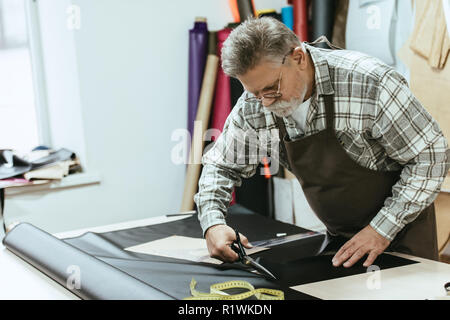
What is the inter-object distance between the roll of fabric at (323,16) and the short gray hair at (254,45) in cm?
184

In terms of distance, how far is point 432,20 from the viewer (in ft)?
8.16

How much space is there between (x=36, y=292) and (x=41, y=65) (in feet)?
6.97

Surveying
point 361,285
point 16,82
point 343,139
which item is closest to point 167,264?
point 361,285

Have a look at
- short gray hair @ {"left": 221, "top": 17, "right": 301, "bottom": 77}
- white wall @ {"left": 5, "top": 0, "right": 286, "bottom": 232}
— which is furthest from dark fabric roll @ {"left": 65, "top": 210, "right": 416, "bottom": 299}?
white wall @ {"left": 5, "top": 0, "right": 286, "bottom": 232}

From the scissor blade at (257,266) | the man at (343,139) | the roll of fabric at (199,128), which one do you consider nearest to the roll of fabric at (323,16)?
the roll of fabric at (199,128)

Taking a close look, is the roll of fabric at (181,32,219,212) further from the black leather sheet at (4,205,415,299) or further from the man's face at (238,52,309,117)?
the man's face at (238,52,309,117)

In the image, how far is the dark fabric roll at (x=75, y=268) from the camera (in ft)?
3.33

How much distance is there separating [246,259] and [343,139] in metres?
0.43

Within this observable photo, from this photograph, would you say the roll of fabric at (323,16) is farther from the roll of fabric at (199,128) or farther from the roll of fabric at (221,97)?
the roll of fabric at (199,128)

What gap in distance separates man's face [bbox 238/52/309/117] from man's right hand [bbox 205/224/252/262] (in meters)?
0.36

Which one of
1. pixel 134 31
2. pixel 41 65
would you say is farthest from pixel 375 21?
pixel 41 65

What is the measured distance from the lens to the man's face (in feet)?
4.20

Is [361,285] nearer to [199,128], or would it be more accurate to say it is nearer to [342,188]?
[342,188]

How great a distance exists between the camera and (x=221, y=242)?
4.38 feet
